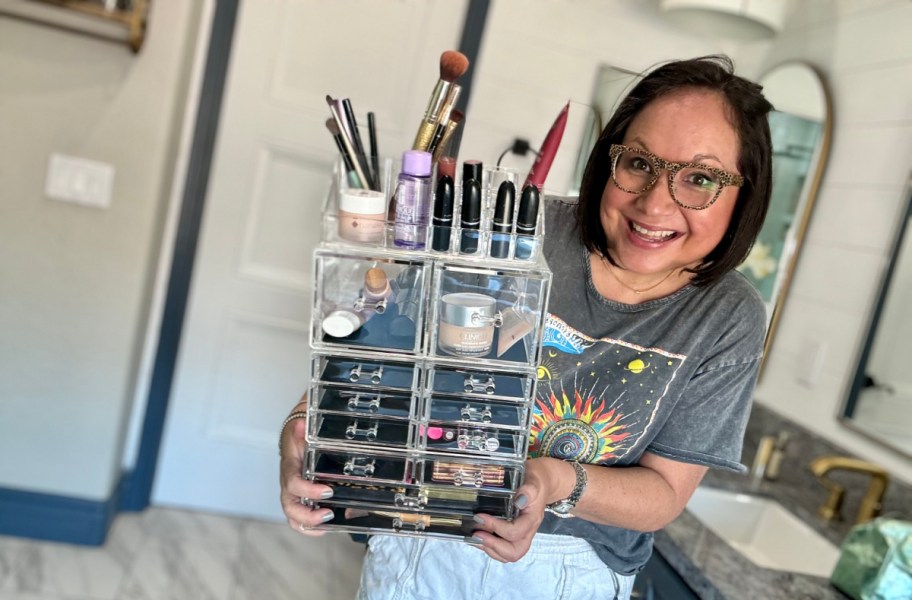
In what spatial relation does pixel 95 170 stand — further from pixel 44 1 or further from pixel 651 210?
pixel 651 210

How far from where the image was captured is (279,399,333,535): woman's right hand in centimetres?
66

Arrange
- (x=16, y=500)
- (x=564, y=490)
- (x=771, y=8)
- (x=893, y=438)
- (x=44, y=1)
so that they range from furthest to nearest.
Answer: (x=16, y=500) → (x=771, y=8) → (x=44, y=1) → (x=893, y=438) → (x=564, y=490)

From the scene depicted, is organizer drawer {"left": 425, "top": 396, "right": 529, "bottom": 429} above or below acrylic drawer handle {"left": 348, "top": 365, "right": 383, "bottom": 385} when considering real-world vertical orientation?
below

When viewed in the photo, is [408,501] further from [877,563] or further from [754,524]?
[754,524]

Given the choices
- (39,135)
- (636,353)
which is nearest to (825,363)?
(636,353)

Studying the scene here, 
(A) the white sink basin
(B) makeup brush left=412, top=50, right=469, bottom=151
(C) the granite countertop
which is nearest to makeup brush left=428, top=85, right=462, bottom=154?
(B) makeup brush left=412, top=50, right=469, bottom=151

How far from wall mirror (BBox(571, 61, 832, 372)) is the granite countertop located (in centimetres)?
25

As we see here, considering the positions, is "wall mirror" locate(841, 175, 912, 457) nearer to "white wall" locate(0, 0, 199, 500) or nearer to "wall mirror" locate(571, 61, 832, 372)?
"wall mirror" locate(571, 61, 832, 372)

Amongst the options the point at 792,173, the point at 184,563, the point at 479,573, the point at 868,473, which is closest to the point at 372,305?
the point at 479,573

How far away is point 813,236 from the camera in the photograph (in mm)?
1746

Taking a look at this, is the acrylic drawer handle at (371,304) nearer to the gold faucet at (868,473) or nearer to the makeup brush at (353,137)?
the makeup brush at (353,137)

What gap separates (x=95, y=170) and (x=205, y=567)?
1.08m

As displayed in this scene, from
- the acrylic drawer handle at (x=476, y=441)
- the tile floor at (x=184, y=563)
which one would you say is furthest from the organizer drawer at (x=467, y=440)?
the tile floor at (x=184, y=563)

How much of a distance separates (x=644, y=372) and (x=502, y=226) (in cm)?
25
